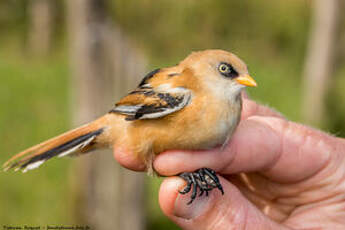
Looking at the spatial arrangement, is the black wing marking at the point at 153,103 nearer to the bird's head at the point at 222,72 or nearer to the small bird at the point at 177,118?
the small bird at the point at 177,118

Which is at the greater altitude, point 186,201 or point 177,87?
point 177,87

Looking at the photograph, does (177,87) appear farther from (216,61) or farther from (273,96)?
(273,96)

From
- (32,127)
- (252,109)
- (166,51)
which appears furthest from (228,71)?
Result: (166,51)

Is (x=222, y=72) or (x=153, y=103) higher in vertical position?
(x=222, y=72)

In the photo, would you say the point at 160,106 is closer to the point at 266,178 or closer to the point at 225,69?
the point at 225,69

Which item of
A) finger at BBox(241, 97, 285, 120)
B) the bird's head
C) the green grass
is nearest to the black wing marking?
the bird's head

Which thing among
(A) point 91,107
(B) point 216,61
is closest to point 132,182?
(A) point 91,107
